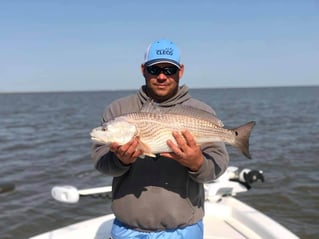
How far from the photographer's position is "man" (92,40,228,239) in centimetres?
335

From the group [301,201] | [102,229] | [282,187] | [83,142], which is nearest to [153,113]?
[102,229]

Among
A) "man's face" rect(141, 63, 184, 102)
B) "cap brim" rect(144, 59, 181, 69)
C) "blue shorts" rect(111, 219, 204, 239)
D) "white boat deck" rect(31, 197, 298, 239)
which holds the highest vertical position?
"cap brim" rect(144, 59, 181, 69)

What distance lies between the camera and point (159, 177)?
11.1 ft

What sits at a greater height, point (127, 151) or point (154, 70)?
point (154, 70)

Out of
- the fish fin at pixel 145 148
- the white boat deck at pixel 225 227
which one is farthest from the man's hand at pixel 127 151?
the white boat deck at pixel 225 227

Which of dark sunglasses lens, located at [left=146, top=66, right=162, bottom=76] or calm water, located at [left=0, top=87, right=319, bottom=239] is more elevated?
dark sunglasses lens, located at [left=146, top=66, right=162, bottom=76]

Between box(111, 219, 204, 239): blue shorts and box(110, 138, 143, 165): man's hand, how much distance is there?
2.28ft

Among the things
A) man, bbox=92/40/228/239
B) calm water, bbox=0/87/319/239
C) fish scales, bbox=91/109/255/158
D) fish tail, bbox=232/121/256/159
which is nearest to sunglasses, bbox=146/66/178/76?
man, bbox=92/40/228/239

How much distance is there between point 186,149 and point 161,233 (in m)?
0.82

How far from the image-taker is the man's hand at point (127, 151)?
3061mm

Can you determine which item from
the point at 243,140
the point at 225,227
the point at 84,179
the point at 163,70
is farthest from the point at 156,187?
the point at 84,179

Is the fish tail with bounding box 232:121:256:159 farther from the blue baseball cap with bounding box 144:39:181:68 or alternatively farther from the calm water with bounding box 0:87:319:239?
the calm water with bounding box 0:87:319:239

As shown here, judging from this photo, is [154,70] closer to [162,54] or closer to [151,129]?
[162,54]

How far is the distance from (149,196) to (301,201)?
872cm
